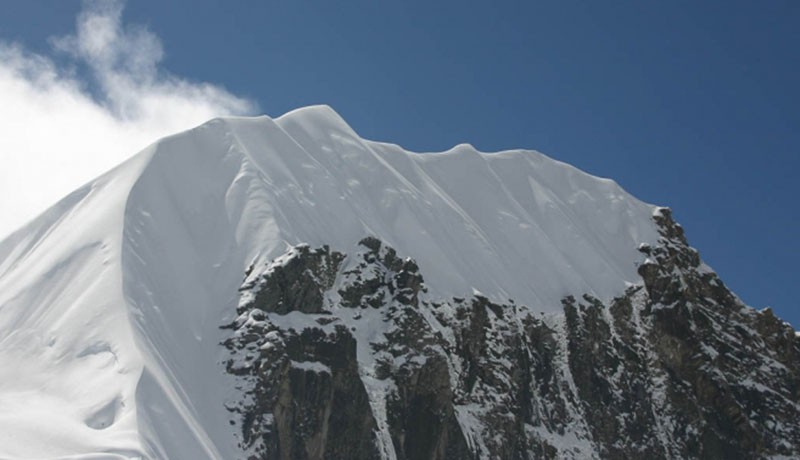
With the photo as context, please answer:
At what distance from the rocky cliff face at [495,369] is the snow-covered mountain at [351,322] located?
0.39 feet

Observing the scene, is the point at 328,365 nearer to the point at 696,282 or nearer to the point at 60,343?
the point at 60,343

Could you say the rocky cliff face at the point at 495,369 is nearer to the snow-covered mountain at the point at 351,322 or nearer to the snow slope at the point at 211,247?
the snow-covered mountain at the point at 351,322

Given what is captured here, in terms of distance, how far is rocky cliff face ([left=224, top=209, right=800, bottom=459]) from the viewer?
159 feet

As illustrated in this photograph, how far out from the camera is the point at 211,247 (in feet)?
181

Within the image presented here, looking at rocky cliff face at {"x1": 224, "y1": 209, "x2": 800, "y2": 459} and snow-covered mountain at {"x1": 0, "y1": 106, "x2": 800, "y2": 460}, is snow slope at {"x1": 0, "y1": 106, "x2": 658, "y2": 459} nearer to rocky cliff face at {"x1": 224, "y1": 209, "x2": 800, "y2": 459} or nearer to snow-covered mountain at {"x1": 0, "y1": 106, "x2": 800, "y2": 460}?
snow-covered mountain at {"x1": 0, "y1": 106, "x2": 800, "y2": 460}

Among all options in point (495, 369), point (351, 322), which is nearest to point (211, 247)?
point (351, 322)

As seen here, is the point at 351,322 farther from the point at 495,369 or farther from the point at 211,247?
the point at 495,369

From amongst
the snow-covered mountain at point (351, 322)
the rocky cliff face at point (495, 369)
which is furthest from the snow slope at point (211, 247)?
the rocky cliff face at point (495, 369)

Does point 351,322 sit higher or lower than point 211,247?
lower

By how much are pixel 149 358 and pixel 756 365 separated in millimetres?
39381

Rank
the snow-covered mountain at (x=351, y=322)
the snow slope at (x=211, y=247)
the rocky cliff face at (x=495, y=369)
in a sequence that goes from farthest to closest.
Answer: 1. the rocky cliff face at (x=495, y=369)
2. the snow-covered mountain at (x=351, y=322)
3. the snow slope at (x=211, y=247)

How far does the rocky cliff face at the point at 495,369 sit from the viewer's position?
4859cm

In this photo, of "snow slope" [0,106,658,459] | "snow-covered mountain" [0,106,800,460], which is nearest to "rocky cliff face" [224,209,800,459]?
"snow-covered mountain" [0,106,800,460]

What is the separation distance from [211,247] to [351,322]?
8.68m
